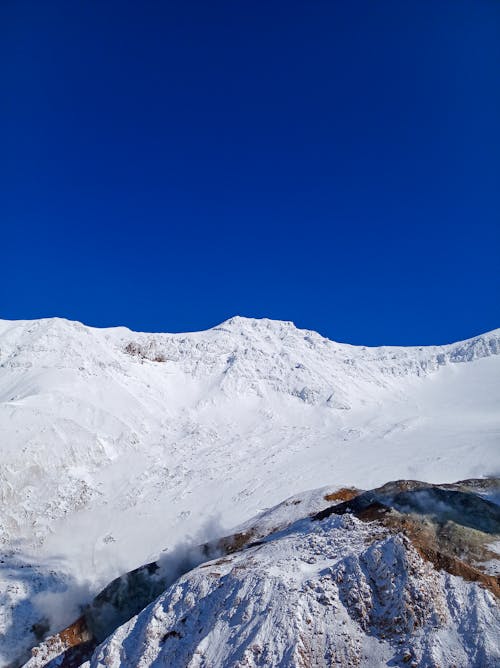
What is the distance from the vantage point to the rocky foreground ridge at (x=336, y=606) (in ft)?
44.4

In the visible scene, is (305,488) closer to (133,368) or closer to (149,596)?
(149,596)

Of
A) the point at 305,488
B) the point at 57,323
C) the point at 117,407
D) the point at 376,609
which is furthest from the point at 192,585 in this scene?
the point at 57,323

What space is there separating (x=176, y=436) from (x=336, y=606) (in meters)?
35.1

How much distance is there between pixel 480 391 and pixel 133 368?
43278 millimetres

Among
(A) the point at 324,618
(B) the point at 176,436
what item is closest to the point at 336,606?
(A) the point at 324,618

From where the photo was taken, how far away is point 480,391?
6131cm

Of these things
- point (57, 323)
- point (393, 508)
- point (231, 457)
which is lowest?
point (393, 508)

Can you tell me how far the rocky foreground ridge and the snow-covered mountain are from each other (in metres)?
11.1

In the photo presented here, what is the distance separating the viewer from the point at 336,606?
14742 millimetres

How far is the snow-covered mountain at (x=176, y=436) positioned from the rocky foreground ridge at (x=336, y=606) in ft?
36.5

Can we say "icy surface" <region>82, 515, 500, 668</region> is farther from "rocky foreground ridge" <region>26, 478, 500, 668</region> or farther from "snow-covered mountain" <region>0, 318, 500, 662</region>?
"snow-covered mountain" <region>0, 318, 500, 662</region>

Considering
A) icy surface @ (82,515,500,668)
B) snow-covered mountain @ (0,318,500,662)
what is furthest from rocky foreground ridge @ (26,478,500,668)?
snow-covered mountain @ (0,318,500,662)

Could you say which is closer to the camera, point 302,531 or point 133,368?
point 302,531

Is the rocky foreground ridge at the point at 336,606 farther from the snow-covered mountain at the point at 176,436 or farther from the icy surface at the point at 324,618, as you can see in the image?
the snow-covered mountain at the point at 176,436
